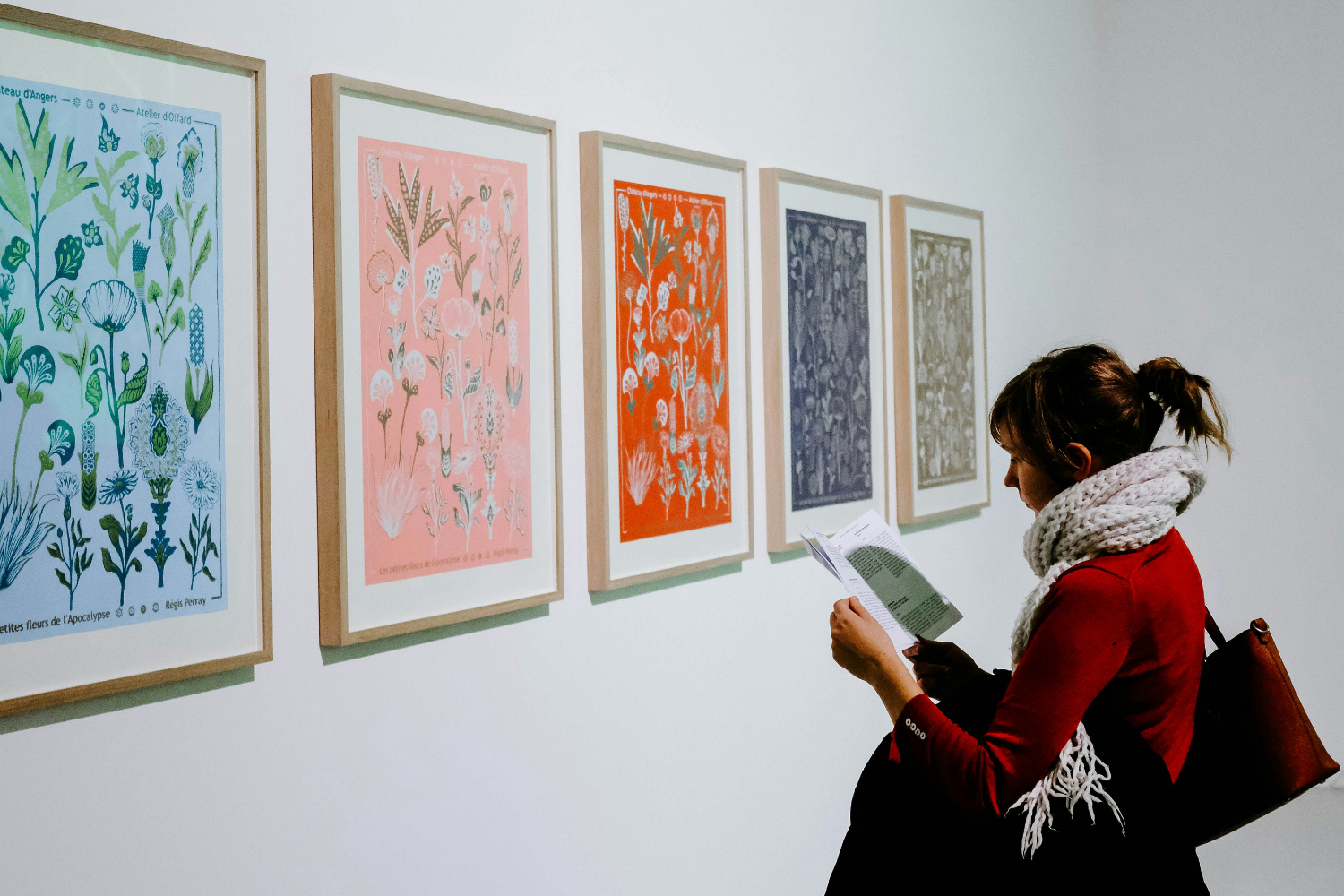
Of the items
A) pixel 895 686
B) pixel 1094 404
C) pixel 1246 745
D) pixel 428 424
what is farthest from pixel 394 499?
pixel 1246 745

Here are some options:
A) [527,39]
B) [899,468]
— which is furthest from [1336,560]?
[527,39]

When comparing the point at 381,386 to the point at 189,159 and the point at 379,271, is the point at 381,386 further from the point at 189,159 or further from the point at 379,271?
the point at 189,159

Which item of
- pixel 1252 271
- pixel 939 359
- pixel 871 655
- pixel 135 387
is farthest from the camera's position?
pixel 1252 271

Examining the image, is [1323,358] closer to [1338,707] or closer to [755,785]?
[1338,707]

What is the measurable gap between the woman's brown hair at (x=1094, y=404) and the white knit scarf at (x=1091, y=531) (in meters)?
0.04

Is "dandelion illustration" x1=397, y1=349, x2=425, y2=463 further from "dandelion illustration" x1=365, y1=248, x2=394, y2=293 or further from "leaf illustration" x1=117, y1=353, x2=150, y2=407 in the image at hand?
"leaf illustration" x1=117, y1=353, x2=150, y2=407

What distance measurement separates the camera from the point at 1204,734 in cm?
171

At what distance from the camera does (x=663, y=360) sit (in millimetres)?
2285

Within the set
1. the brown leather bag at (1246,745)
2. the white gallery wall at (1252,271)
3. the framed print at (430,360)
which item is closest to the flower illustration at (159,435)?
the framed print at (430,360)

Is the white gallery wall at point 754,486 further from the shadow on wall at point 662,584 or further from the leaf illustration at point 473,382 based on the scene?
the leaf illustration at point 473,382

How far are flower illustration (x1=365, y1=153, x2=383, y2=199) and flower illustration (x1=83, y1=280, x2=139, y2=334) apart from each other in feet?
1.38

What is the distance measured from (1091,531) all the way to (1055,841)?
1.40ft

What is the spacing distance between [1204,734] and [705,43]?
1.66m

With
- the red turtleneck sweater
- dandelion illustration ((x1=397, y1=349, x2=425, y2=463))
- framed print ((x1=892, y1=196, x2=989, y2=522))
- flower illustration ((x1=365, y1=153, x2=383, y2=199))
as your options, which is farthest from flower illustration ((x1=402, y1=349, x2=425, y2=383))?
framed print ((x1=892, y1=196, x2=989, y2=522))
